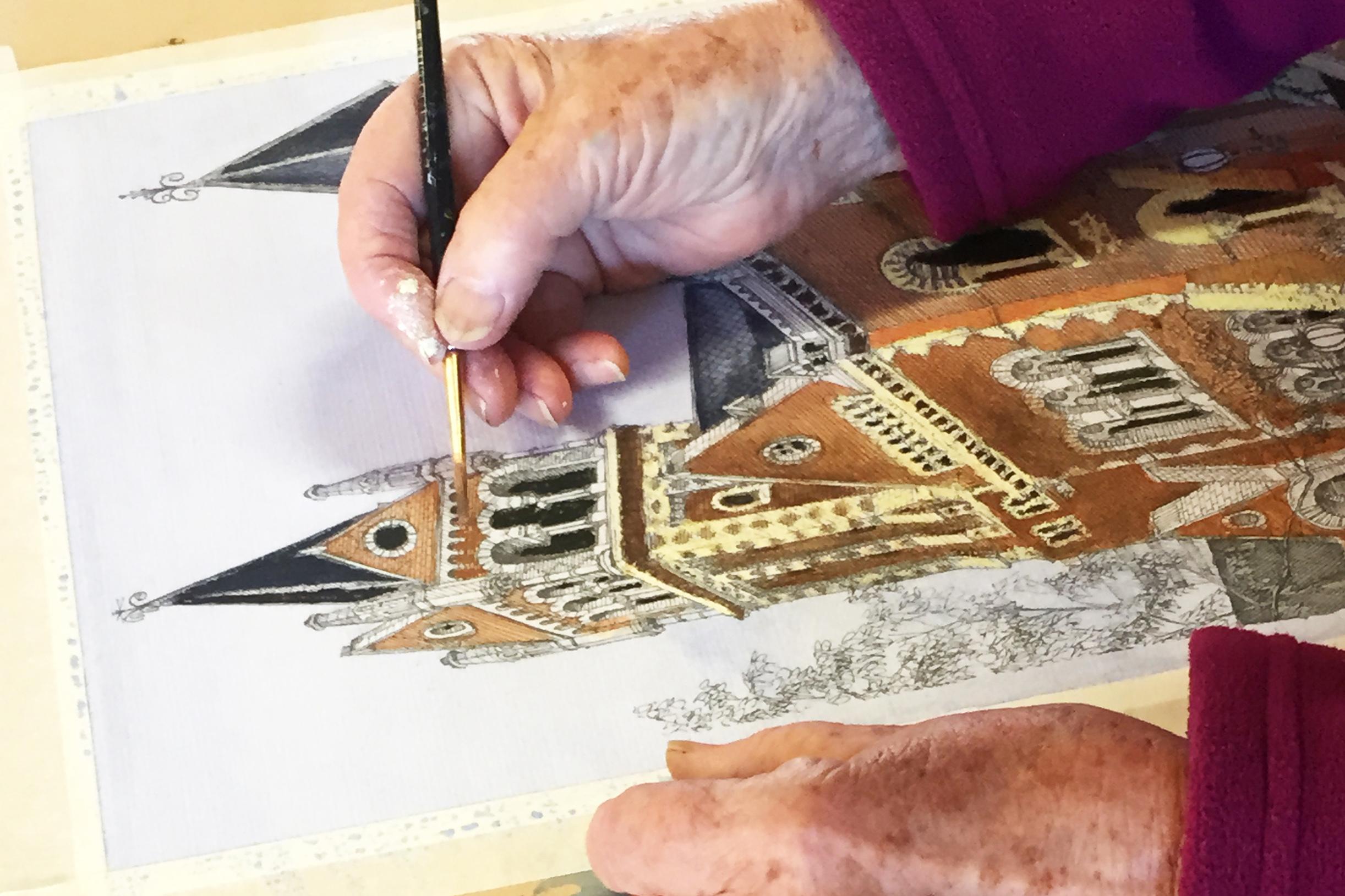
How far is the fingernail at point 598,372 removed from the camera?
56cm

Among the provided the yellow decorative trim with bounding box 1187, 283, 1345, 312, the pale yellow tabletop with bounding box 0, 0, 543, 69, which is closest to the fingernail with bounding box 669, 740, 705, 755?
the yellow decorative trim with bounding box 1187, 283, 1345, 312

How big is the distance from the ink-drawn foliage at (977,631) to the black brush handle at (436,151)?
240 millimetres

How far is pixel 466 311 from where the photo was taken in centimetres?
50

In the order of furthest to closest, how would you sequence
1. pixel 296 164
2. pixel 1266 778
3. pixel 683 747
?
pixel 296 164, pixel 683 747, pixel 1266 778

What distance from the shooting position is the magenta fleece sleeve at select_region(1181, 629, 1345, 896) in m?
0.37

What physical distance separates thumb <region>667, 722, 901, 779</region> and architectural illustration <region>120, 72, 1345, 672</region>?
0.11ft

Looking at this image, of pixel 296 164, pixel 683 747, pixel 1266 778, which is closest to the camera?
pixel 1266 778

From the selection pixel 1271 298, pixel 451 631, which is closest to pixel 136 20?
pixel 451 631

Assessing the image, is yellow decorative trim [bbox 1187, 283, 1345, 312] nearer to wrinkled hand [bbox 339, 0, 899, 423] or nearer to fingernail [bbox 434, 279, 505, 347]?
wrinkled hand [bbox 339, 0, 899, 423]

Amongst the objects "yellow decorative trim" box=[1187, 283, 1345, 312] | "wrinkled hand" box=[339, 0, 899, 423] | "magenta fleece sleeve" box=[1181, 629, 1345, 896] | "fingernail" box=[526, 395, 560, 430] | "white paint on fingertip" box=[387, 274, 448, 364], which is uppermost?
"wrinkled hand" box=[339, 0, 899, 423]

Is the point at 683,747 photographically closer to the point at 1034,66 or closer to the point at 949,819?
the point at 949,819

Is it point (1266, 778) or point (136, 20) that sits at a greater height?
point (136, 20)

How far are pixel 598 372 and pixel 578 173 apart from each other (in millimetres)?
101

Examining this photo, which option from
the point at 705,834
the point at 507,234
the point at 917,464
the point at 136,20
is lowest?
the point at 705,834
